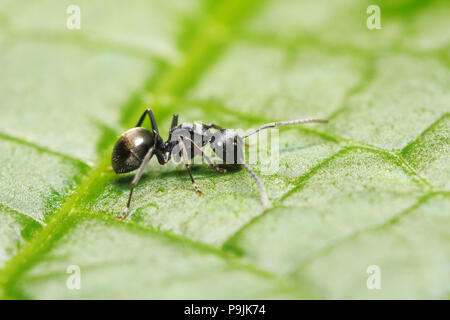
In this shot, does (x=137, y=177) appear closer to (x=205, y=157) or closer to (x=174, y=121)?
(x=205, y=157)

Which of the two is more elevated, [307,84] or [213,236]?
[307,84]

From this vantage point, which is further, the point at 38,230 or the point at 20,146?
the point at 20,146

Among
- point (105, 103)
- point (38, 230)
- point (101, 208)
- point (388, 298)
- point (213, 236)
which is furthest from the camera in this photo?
point (105, 103)

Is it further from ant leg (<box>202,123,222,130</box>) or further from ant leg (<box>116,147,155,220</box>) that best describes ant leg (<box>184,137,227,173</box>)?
ant leg (<box>116,147,155,220</box>)

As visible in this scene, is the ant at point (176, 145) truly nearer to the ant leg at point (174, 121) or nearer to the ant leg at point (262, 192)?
the ant leg at point (174, 121)

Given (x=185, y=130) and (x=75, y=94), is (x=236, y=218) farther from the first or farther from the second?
(x=75, y=94)

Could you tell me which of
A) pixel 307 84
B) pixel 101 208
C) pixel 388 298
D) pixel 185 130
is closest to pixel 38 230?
pixel 101 208

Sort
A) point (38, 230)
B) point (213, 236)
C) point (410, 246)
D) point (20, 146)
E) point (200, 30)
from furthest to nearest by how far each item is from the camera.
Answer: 1. point (200, 30)
2. point (20, 146)
3. point (38, 230)
4. point (213, 236)
5. point (410, 246)
